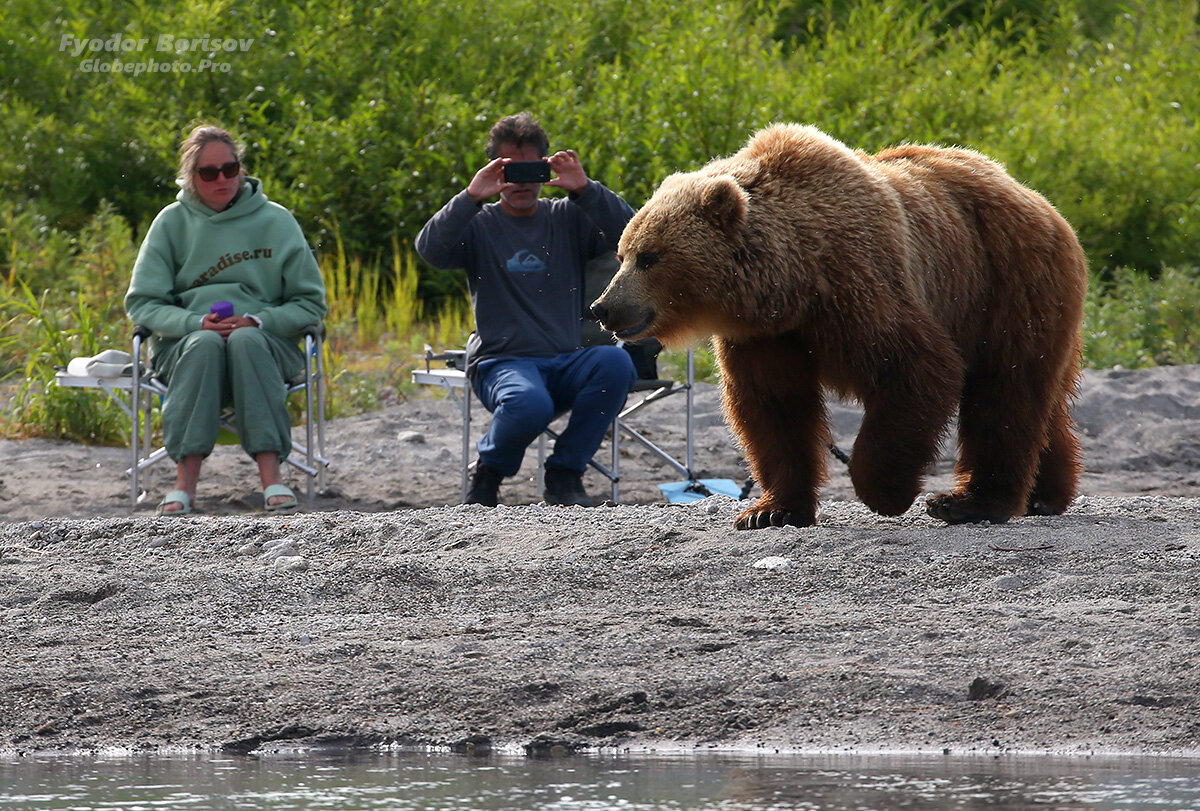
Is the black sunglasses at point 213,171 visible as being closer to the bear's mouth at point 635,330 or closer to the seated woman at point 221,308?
the seated woman at point 221,308

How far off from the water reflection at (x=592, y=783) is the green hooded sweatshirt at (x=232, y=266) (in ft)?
13.1

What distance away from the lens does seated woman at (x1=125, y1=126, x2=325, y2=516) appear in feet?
22.4

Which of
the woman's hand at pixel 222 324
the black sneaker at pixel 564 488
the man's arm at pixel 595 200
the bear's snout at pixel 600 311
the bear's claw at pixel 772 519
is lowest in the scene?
the black sneaker at pixel 564 488

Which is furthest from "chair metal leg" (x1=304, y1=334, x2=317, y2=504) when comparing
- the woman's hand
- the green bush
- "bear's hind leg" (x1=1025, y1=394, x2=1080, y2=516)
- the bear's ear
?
the green bush

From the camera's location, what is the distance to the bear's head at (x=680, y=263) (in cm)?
458

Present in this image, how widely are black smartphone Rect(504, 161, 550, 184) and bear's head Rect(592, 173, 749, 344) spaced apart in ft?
5.79

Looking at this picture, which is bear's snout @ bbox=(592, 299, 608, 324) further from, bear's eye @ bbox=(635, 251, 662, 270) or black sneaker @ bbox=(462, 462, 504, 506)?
black sneaker @ bbox=(462, 462, 504, 506)

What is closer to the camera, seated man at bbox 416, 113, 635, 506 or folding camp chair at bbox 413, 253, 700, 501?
seated man at bbox 416, 113, 635, 506

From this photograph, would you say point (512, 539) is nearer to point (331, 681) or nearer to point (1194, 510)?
point (331, 681)

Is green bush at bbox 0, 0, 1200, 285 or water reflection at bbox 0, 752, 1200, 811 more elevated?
green bush at bbox 0, 0, 1200, 285

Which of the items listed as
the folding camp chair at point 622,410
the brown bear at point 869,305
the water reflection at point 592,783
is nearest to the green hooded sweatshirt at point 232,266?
the folding camp chair at point 622,410

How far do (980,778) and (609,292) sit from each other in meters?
2.15

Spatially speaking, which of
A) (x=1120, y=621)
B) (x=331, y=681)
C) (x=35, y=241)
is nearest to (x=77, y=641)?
(x=331, y=681)

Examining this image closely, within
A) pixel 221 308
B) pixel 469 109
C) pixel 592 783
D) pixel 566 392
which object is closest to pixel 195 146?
pixel 221 308
